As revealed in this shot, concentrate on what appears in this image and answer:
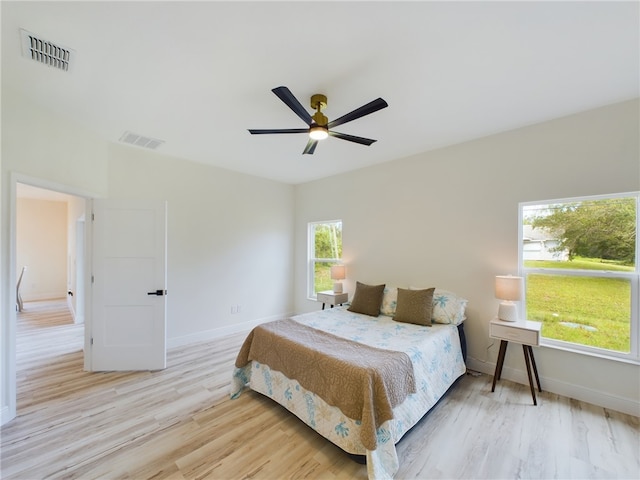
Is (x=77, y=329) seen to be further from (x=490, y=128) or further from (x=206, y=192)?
(x=490, y=128)

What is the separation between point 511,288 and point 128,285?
4319mm

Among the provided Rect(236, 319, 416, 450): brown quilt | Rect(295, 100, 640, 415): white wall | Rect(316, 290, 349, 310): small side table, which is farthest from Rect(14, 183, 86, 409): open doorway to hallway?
Rect(295, 100, 640, 415): white wall

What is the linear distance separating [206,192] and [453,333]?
13.0 feet

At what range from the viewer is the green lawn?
96.4 inches

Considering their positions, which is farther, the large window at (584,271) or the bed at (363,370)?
the large window at (584,271)

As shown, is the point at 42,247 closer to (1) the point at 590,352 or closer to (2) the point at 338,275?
(2) the point at 338,275

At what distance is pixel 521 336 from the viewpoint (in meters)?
2.56

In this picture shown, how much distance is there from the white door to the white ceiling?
1.05 meters

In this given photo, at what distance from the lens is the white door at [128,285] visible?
315cm

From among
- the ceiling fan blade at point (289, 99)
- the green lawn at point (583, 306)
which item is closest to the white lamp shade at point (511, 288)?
the green lawn at point (583, 306)

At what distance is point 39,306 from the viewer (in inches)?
247

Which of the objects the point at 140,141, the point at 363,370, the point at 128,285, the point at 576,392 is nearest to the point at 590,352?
the point at 576,392

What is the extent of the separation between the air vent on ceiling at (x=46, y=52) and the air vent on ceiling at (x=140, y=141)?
121 centimetres

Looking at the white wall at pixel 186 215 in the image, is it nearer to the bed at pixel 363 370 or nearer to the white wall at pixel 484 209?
the white wall at pixel 484 209
